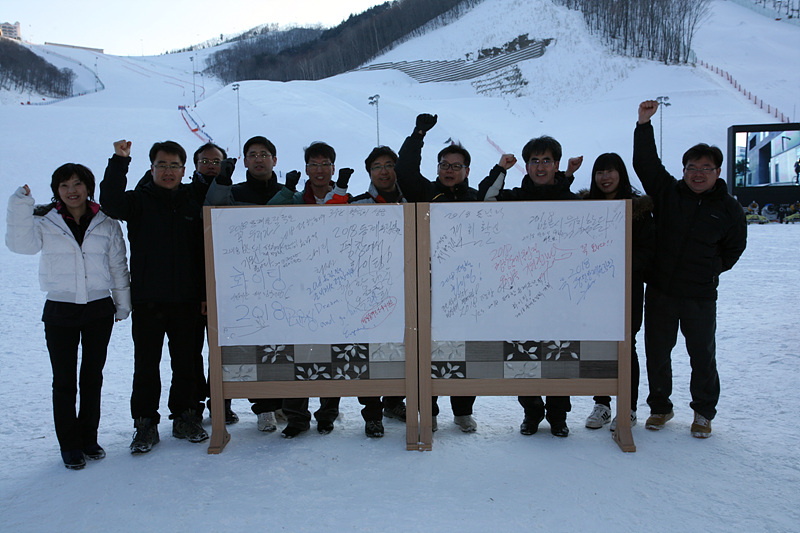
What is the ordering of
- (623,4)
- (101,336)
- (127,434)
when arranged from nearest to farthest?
1. (101,336)
2. (127,434)
3. (623,4)

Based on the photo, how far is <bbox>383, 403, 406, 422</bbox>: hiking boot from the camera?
12.0ft

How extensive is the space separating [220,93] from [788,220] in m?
31.0

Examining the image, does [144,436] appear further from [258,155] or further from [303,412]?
[258,155]

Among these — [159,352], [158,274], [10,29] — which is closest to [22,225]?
[158,274]

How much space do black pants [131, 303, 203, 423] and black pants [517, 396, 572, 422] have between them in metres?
2.08

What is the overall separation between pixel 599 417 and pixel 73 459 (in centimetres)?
307

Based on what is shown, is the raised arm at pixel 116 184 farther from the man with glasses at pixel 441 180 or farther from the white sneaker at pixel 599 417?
the white sneaker at pixel 599 417

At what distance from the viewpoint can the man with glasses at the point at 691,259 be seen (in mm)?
3311

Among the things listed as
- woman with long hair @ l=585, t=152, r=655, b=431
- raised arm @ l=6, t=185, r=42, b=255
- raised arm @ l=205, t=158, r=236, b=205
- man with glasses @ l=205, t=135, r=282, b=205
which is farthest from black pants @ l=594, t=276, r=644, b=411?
raised arm @ l=6, t=185, r=42, b=255

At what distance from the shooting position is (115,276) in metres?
3.27

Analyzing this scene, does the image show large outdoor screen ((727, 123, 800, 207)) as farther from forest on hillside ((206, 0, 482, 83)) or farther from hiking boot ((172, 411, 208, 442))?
forest on hillside ((206, 0, 482, 83))

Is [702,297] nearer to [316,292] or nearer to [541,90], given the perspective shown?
[316,292]

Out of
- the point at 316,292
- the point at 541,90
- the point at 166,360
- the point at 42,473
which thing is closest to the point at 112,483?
the point at 42,473

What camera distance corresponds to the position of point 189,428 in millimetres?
3375
